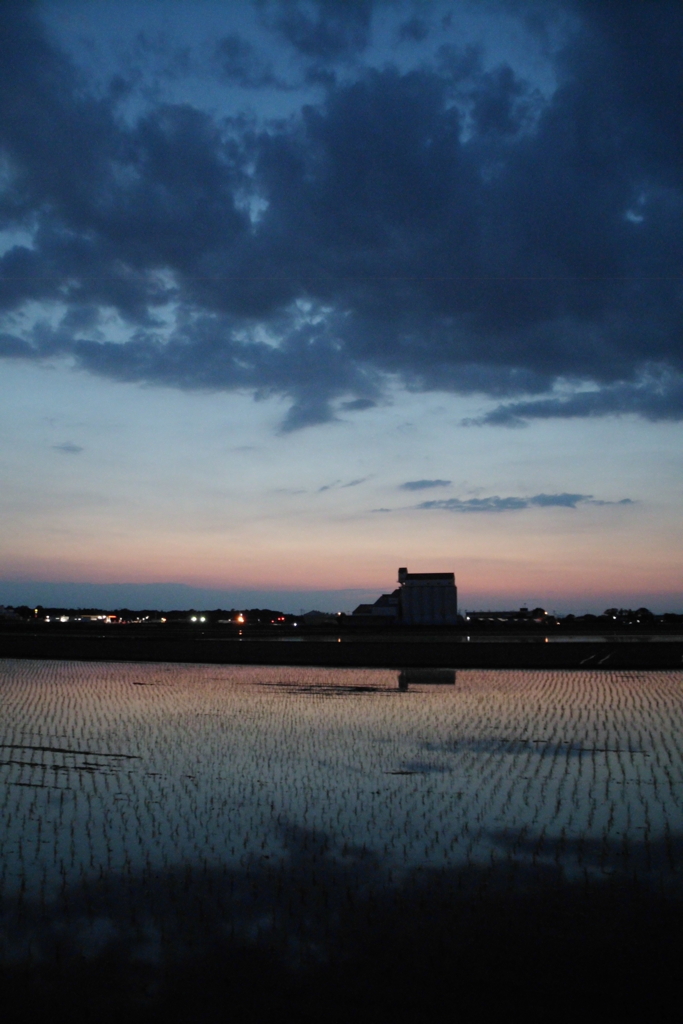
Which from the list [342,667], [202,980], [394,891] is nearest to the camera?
[202,980]

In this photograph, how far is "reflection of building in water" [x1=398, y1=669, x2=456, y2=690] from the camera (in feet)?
103

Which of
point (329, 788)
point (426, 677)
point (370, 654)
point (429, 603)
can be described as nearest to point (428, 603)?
point (429, 603)

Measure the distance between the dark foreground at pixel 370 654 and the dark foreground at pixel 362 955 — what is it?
31.5 meters

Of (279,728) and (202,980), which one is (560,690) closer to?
(279,728)

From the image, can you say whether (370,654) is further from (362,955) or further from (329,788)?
(362,955)

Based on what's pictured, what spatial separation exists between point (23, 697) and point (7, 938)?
20523 millimetres

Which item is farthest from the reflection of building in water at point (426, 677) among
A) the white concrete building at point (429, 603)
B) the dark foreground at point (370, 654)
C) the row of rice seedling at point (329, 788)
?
the white concrete building at point (429, 603)

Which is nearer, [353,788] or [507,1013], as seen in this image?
[507,1013]

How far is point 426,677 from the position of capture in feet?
112

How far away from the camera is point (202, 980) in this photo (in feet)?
21.4

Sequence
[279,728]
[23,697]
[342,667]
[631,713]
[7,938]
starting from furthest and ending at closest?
[342,667]
[23,697]
[631,713]
[279,728]
[7,938]

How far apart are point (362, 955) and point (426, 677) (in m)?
27.6

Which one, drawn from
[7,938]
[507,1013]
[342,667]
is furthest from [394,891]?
[342,667]

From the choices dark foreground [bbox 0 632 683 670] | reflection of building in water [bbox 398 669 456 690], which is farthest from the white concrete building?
reflection of building in water [bbox 398 669 456 690]
